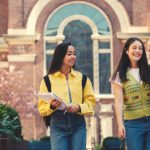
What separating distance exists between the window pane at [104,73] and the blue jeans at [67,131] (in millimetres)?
26796

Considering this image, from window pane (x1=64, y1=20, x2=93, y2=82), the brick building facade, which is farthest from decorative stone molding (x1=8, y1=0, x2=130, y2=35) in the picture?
window pane (x1=64, y1=20, x2=93, y2=82)

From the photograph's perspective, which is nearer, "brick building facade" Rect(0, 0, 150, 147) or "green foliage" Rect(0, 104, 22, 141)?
"green foliage" Rect(0, 104, 22, 141)

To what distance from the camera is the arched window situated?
33.8 meters

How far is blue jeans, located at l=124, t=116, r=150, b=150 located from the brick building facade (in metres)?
25.8

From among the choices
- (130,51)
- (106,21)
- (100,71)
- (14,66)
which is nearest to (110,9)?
(106,21)

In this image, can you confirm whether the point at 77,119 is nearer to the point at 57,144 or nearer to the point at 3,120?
the point at 57,144

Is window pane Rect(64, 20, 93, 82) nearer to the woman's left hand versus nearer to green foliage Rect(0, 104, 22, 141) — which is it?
green foliage Rect(0, 104, 22, 141)

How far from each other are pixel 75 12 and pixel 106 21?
5.52 feet

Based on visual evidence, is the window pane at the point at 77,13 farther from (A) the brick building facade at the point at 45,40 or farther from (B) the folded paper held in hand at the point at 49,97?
(B) the folded paper held in hand at the point at 49,97

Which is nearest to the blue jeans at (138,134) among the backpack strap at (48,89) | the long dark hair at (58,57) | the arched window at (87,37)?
the backpack strap at (48,89)

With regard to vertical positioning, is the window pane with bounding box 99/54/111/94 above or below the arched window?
below

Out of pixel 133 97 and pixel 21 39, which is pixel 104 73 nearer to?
pixel 21 39

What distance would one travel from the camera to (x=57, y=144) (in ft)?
22.2

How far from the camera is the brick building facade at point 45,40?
109 ft
